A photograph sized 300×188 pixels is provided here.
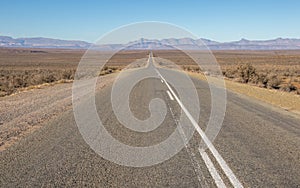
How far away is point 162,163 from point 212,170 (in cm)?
84

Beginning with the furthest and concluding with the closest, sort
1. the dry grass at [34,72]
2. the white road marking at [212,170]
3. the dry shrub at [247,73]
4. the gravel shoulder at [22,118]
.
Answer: the dry shrub at [247,73]
the dry grass at [34,72]
the gravel shoulder at [22,118]
the white road marking at [212,170]

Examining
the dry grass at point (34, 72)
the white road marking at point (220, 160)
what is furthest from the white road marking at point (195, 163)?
the dry grass at point (34, 72)

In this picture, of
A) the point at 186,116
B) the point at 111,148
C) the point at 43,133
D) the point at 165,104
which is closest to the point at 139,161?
the point at 111,148

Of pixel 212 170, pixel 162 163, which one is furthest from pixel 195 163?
pixel 162 163

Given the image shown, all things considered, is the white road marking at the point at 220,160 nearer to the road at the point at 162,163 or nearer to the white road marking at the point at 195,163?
the road at the point at 162,163

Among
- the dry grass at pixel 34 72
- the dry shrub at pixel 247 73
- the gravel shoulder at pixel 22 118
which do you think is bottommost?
the dry grass at pixel 34 72

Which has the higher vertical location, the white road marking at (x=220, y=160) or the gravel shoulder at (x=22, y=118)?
the white road marking at (x=220, y=160)

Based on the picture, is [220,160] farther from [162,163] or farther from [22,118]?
[22,118]

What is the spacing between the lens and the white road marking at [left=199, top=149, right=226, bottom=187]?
457cm

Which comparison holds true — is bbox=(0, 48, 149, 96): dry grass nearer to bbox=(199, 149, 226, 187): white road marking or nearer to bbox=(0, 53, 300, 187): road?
bbox=(0, 53, 300, 187): road

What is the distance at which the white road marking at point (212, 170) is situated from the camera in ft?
15.0

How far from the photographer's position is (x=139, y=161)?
5.61m

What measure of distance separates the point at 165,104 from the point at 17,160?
747cm

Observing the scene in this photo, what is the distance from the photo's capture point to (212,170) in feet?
16.7
